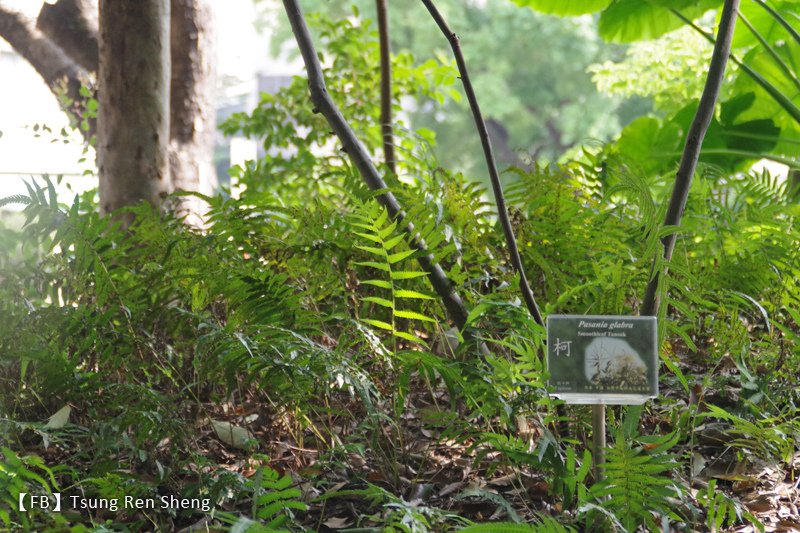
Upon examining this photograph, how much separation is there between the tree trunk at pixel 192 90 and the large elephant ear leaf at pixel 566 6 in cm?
106

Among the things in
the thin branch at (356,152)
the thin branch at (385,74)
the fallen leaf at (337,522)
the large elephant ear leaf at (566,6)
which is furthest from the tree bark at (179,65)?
the fallen leaf at (337,522)

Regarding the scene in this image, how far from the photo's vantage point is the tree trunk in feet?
8.23

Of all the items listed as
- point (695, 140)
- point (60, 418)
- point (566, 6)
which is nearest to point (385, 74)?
point (566, 6)

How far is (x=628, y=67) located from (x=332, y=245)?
329cm

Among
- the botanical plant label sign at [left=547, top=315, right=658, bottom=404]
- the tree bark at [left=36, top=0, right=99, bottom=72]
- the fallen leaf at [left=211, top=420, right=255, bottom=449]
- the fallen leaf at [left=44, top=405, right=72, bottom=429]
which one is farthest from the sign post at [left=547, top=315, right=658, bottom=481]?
the tree bark at [left=36, top=0, right=99, bottom=72]

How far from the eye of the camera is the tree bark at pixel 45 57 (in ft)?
9.51

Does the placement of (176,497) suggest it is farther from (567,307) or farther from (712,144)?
(712,144)

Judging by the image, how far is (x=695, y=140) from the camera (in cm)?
125

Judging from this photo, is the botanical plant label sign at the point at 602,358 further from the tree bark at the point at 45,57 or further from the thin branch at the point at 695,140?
the tree bark at the point at 45,57

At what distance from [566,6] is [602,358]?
2.02 metres

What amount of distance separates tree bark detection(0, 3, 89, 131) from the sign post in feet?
7.39

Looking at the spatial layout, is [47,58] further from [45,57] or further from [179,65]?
[179,65]

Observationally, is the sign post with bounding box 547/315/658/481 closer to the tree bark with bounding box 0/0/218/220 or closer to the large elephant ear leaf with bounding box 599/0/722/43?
the tree bark with bounding box 0/0/218/220

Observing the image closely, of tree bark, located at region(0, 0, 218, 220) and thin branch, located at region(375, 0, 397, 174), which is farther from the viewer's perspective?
tree bark, located at region(0, 0, 218, 220)
